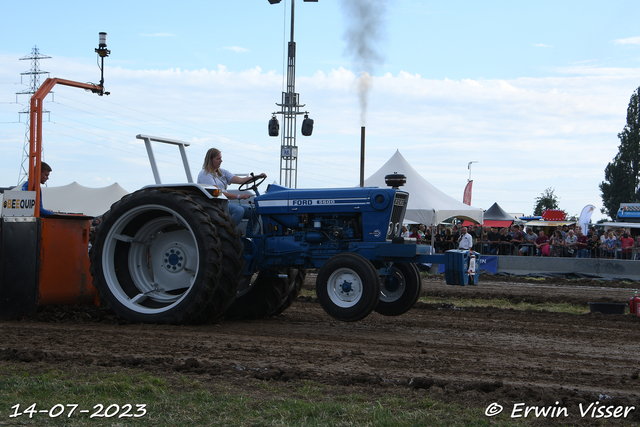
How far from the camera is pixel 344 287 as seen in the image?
22.7 feet

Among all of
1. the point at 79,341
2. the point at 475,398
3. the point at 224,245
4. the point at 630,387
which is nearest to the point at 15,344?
the point at 79,341

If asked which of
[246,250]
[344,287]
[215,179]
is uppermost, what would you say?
[215,179]

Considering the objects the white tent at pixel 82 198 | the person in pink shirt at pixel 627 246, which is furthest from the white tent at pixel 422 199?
the white tent at pixel 82 198

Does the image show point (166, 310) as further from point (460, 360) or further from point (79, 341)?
point (460, 360)

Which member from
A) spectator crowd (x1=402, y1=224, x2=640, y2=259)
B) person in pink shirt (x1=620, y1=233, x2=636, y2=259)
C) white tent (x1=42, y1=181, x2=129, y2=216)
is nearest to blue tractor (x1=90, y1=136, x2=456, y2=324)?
spectator crowd (x1=402, y1=224, x2=640, y2=259)

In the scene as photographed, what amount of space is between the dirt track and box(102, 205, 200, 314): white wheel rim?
41cm

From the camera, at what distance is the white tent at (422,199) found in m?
21.1

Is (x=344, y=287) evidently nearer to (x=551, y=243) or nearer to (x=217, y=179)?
(x=217, y=179)

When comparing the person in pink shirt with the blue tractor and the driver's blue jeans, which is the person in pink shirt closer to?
the blue tractor

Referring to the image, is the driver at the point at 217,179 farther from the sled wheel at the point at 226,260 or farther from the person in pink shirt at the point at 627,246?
the person in pink shirt at the point at 627,246

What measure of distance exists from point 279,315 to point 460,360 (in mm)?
3682

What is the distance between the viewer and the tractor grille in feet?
24.7

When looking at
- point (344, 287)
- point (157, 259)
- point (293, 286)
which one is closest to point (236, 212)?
point (157, 259)

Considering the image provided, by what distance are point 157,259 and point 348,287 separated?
87.7 inches
